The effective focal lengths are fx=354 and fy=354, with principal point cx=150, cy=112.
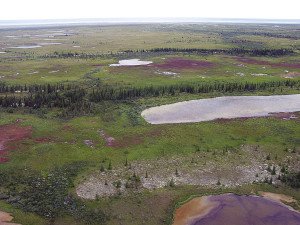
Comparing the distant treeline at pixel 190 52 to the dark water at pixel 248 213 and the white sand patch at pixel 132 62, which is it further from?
the dark water at pixel 248 213

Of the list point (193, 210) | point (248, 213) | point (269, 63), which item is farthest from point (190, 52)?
point (248, 213)

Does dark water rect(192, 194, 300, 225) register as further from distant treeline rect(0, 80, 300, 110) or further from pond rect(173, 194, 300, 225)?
distant treeline rect(0, 80, 300, 110)

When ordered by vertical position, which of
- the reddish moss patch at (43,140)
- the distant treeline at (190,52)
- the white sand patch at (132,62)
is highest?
the distant treeline at (190,52)

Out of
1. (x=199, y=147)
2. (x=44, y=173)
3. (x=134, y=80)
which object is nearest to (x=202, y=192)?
(x=199, y=147)

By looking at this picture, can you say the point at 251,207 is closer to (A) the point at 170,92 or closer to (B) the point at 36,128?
(B) the point at 36,128

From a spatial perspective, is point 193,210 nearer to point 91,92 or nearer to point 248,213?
point 248,213

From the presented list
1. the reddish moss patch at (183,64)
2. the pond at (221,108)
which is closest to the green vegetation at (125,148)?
the pond at (221,108)

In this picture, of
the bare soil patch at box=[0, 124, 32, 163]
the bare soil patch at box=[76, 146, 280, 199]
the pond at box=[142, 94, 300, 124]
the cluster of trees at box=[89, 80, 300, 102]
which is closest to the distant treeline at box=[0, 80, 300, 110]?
the cluster of trees at box=[89, 80, 300, 102]
